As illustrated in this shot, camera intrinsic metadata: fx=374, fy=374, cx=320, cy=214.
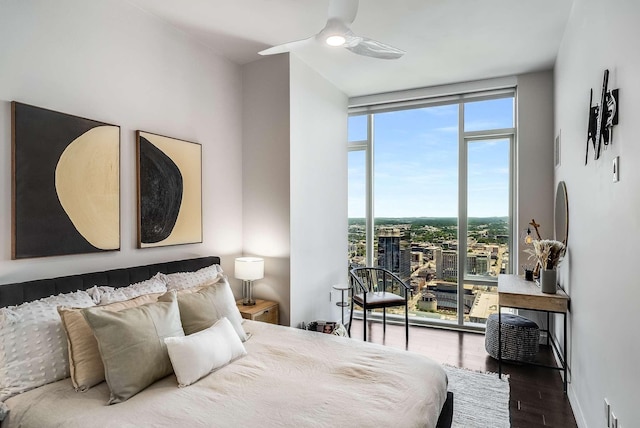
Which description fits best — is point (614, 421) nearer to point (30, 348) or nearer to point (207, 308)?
point (207, 308)

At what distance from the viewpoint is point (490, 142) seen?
14.5ft

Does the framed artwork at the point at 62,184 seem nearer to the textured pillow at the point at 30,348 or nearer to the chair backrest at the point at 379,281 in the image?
the textured pillow at the point at 30,348

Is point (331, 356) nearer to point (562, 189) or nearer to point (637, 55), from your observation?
point (637, 55)

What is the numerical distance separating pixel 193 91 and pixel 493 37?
2.62 meters

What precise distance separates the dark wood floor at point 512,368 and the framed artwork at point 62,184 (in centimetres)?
296

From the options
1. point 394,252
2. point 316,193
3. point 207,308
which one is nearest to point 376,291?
point 394,252

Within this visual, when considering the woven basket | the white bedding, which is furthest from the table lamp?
the woven basket

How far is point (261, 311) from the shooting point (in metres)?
3.28

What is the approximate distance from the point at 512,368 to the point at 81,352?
3.36 m

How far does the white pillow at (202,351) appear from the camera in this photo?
189 centimetres

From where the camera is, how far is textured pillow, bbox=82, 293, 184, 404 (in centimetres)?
175

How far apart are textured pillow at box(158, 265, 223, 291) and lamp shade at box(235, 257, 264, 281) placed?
0.29 metres

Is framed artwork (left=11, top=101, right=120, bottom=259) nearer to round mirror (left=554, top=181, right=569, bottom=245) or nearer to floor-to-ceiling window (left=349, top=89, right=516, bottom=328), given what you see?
floor-to-ceiling window (left=349, top=89, right=516, bottom=328)

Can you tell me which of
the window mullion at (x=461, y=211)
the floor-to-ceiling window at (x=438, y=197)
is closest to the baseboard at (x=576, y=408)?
the floor-to-ceiling window at (x=438, y=197)
